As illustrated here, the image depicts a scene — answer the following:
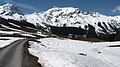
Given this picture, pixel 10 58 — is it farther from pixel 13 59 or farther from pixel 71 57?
pixel 71 57

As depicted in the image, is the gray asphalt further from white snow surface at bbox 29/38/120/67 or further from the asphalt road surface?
white snow surface at bbox 29/38/120/67

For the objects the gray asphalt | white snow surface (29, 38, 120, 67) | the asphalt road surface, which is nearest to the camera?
the asphalt road surface

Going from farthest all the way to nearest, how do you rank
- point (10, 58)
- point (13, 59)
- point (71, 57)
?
1. point (71, 57)
2. point (10, 58)
3. point (13, 59)

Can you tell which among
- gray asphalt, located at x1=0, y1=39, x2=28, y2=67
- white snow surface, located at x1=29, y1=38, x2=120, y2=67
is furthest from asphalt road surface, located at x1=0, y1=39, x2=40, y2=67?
white snow surface, located at x1=29, y1=38, x2=120, y2=67

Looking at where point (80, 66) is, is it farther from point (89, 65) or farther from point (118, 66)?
point (118, 66)

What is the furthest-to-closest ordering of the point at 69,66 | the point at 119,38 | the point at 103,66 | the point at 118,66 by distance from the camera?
the point at 119,38
the point at 118,66
the point at 103,66
the point at 69,66

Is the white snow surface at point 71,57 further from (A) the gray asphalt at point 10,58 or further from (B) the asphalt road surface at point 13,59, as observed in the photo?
(A) the gray asphalt at point 10,58

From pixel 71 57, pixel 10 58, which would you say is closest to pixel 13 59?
pixel 10 58

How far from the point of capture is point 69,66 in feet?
87.1

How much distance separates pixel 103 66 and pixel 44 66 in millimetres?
9726

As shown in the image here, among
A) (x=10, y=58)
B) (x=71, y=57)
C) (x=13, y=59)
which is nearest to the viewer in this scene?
(x=13, y=59)

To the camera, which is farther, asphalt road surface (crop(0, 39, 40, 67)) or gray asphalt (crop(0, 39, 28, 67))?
gray asphalt (crop(0, 39, 28, 67))

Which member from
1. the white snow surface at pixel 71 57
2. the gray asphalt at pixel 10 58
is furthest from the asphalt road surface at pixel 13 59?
the white snow surface at pixel 71 57

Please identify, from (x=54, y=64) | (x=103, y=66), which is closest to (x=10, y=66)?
(x=54, y=64)
